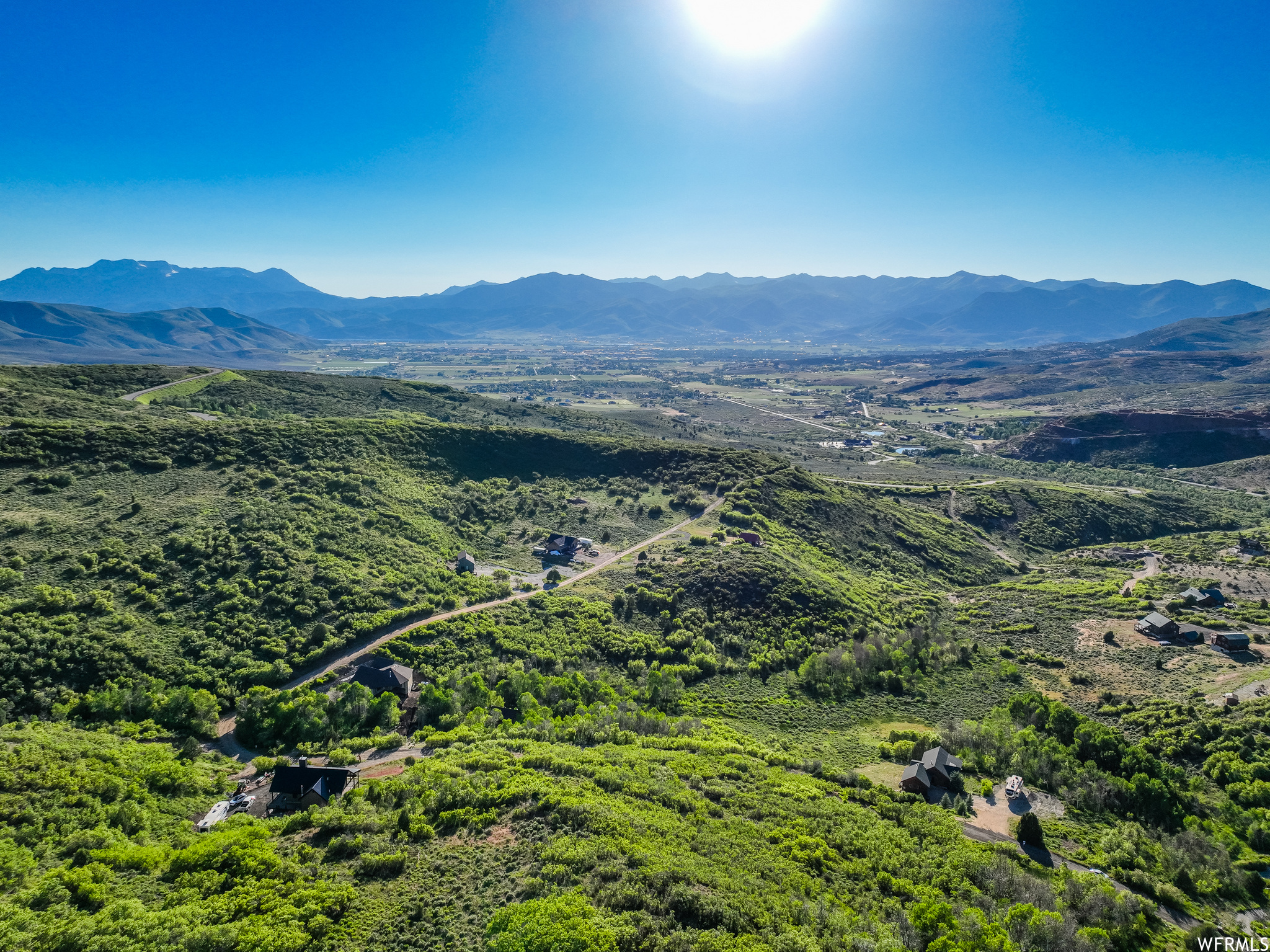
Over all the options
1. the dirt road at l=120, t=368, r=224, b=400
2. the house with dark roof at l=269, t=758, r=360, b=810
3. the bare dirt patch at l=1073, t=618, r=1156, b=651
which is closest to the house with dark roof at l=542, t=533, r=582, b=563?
the house with dark roof at l=269, t=758, r=360, b=810

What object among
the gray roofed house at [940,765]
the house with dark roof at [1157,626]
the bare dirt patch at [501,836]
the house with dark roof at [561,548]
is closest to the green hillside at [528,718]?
the bare dirt patch at [501,836]

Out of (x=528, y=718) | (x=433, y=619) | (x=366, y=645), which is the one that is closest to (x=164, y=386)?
(x=433, y=619)

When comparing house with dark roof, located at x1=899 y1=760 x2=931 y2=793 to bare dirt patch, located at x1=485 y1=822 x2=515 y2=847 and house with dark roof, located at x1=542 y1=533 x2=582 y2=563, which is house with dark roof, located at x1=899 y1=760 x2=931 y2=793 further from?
house with dark roof, located at x1=542 y1=533 x2=582 y2=563

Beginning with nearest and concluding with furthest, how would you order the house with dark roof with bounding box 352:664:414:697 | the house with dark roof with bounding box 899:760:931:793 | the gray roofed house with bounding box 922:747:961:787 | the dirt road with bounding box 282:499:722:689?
the house with dark roof with bounding box 899:760:931:793 < the gray roofed house with bounding box 922:747:961:787 < the house with dark roof with bounding box 352:664:414:697 < the dirt road with bounding box 282:499:722:689

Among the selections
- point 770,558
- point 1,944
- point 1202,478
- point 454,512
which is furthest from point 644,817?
point 1202,478

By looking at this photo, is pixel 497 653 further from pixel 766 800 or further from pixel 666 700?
pixel 766 800

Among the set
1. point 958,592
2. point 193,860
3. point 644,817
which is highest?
point 193,860
